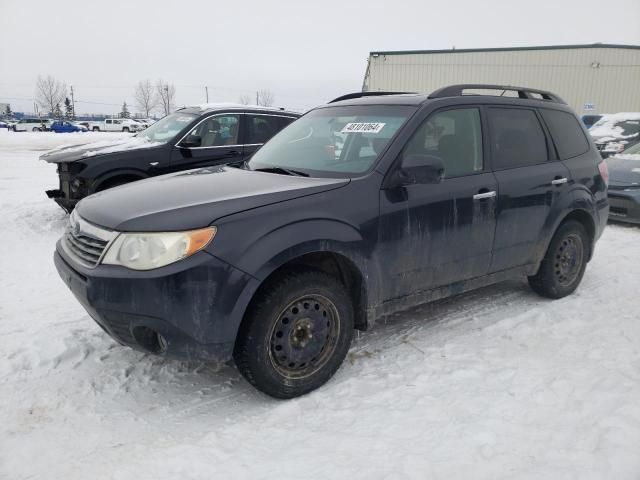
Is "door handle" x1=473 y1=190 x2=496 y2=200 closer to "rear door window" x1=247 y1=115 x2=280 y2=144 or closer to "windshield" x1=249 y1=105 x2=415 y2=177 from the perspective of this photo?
"windshield" x1=249 y1=105 x2=415 y2=177

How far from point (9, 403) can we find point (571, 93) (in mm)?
30424

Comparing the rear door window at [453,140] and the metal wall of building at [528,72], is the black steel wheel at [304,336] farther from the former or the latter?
the metal wall of building at [528,72]

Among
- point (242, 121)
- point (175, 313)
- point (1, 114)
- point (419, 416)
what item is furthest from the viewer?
point (1, 114)

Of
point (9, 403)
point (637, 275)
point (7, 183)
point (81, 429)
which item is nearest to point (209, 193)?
point (81, 429)

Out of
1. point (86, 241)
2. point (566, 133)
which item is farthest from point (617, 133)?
point (86, 241)

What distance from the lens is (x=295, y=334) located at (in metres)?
2.91

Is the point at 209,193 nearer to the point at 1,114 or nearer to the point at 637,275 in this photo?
the point at 637,275

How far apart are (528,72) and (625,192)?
73.8ft

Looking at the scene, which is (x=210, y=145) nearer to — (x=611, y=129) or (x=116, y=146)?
(x=116, y=146)

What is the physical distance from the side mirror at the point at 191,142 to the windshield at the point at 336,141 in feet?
10.6

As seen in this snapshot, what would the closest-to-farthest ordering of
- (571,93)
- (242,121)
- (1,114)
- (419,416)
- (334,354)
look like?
1. (419,416)
2. (334,354)
3. (242,121)
4. (571,93)
5. (1,114)

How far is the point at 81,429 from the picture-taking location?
8.70 ft

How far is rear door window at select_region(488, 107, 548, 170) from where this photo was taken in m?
3.91

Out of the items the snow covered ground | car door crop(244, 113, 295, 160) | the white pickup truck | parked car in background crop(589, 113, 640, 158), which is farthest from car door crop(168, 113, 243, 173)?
the white pickup truck
